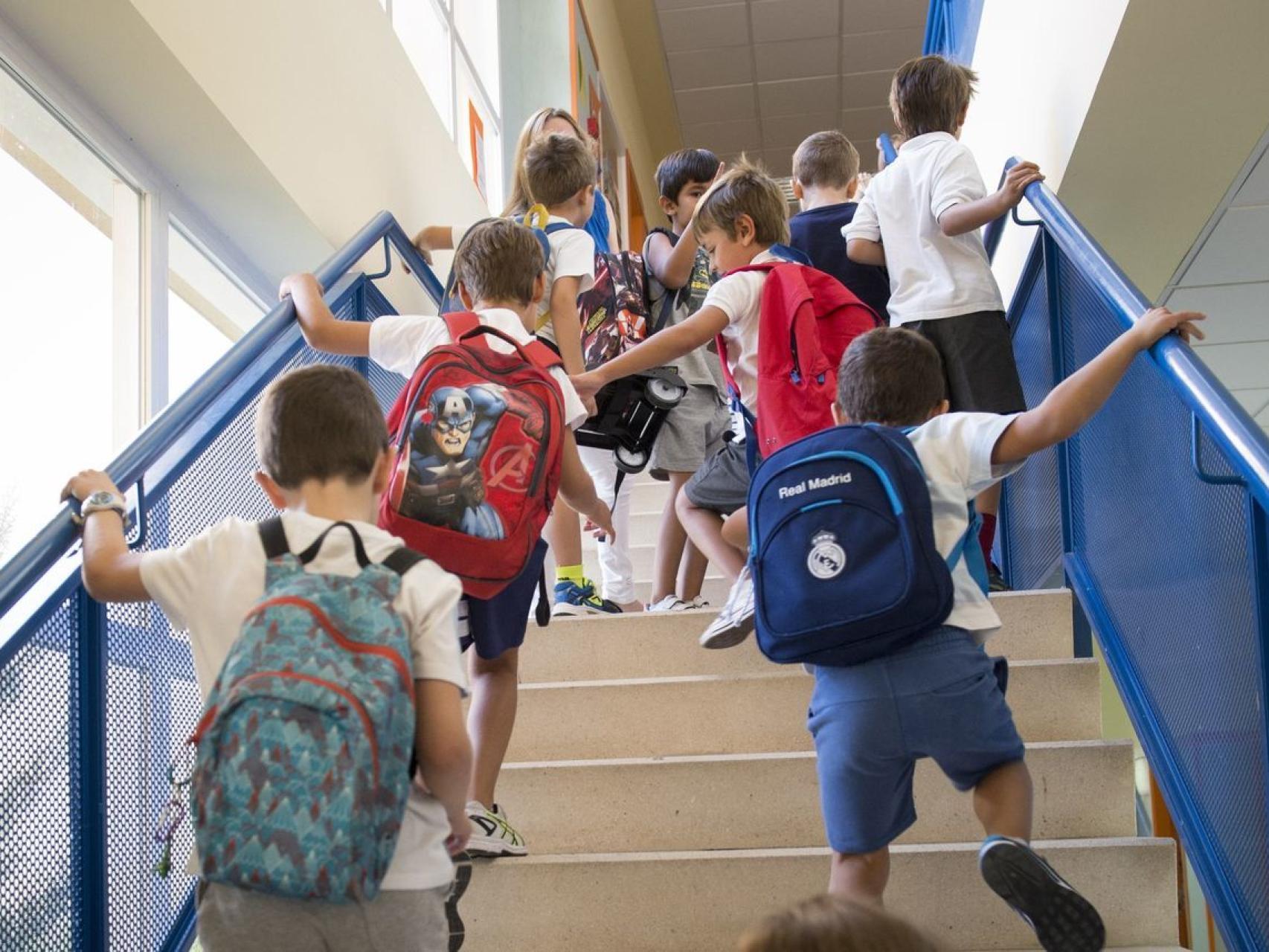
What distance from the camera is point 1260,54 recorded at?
3.37 m

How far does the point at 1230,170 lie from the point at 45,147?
3161 millimetres

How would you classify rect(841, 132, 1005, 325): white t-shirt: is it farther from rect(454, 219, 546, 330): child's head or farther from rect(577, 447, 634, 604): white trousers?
rect(454, 219, 546, 330): child's head

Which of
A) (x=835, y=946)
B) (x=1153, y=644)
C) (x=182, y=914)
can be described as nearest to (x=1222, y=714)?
(x=1153, y=644)

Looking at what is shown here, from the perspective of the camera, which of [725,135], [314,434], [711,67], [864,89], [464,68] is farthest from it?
[725,135]

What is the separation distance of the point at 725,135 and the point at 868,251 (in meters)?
8.47

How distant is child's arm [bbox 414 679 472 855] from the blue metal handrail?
0.60 metres

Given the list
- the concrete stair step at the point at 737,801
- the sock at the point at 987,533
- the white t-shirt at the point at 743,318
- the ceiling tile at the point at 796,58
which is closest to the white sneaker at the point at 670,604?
the sock at the point at 987,533

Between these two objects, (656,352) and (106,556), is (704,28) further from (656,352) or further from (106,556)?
(106,556)

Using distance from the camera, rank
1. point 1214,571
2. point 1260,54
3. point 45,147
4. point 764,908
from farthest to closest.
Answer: point 1260,54 < point 45,147 < point 764,908 < point 1214,571

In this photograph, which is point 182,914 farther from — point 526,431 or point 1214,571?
point 1214,571

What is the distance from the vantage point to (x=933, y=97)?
3914 millimetres

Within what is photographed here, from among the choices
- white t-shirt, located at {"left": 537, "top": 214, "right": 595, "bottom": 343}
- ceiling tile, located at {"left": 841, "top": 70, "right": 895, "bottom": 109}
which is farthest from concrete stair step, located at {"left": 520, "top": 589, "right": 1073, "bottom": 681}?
ceiling tile, located at {"left": 841, "top": 70, "right": 895, "bottom": 109}

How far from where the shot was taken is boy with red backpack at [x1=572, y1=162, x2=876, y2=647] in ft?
9.93

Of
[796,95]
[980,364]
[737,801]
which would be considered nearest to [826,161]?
[980,364]
